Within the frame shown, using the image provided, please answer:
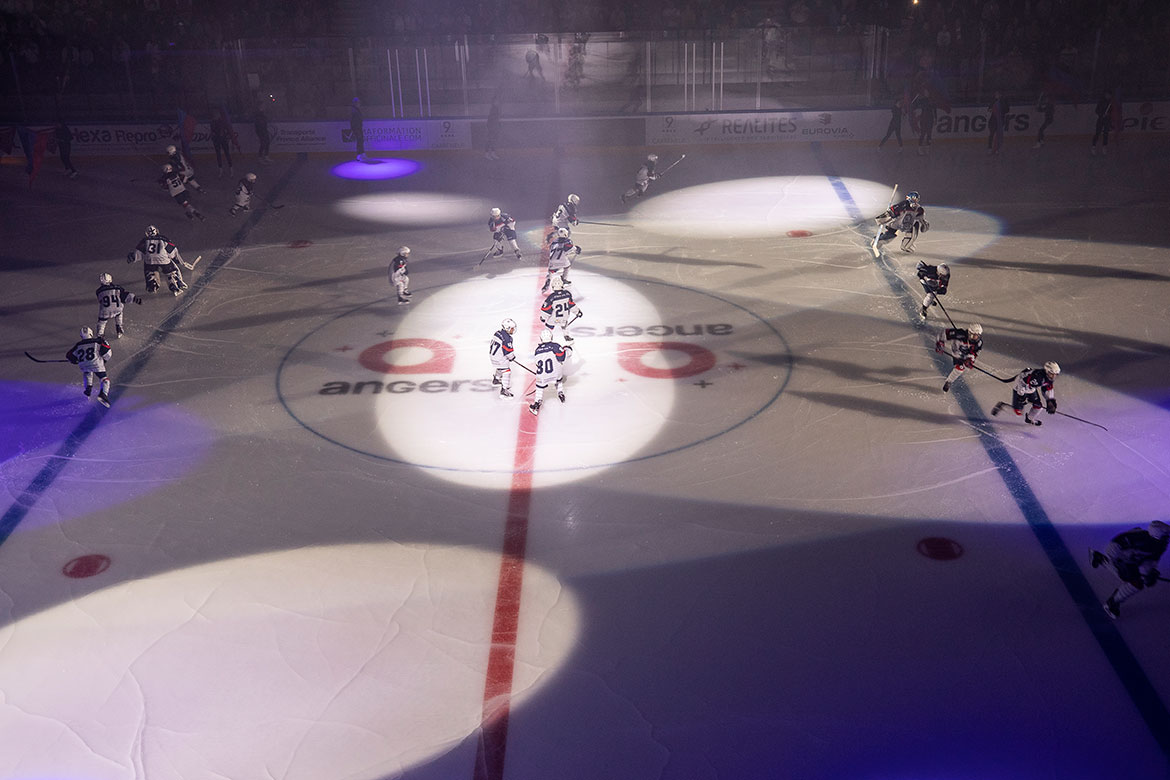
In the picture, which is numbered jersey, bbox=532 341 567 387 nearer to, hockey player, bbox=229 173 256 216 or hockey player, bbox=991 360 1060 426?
hockey player, bbox=991 360 1060 426

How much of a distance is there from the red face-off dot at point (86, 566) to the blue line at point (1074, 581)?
21.8ft

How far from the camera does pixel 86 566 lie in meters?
7.09

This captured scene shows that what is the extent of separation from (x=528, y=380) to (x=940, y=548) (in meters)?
4.47

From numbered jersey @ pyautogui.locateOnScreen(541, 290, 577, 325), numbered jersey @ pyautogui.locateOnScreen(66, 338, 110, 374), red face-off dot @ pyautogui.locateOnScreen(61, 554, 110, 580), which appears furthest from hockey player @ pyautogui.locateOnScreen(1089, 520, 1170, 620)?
numbered jersey @ pyautogui.locateOnScreen(66, 338, 110, 374)

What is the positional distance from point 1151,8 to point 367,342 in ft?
63.4

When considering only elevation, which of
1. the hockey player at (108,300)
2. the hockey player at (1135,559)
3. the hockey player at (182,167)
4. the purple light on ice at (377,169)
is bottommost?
the hockey player at (1135,559)

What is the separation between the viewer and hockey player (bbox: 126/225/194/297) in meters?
12.5

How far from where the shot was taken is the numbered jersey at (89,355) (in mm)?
9391

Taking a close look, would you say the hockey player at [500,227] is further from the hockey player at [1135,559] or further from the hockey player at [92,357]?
the hockey player at [1135,559]

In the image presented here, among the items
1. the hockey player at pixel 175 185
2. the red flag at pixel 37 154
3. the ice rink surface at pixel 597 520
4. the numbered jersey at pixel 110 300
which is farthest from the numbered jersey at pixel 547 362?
the red flag at pixel 37 154

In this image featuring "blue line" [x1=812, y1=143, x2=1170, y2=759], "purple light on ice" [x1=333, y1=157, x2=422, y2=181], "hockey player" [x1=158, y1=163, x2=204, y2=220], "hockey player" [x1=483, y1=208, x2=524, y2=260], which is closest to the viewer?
"blue line" [x1=812, y1=143, x2=1170, y2=759]

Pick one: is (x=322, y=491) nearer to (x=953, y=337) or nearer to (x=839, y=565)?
(x=839, y=565)

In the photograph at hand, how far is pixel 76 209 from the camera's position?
16.9m

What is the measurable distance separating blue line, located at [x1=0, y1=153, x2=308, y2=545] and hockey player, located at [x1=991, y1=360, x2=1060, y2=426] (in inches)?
324
